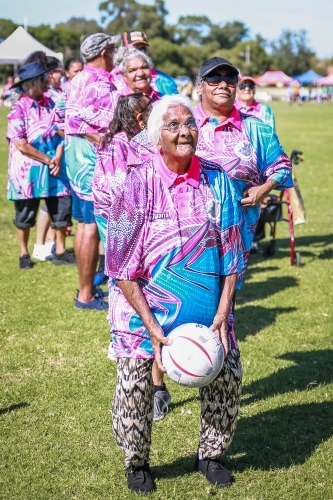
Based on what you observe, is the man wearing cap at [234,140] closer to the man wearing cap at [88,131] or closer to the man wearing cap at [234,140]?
the man wearing cap at [234,140]

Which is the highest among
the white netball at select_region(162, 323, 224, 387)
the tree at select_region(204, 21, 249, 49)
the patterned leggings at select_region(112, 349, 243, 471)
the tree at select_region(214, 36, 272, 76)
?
the tree at select_region(204, 21, 249, 49)

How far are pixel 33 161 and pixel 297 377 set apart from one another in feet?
16.0

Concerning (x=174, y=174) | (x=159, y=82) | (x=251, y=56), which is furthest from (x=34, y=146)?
(x=251, y=56)

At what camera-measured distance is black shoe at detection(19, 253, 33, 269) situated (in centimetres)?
988

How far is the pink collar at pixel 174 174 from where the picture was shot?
13.3 feet

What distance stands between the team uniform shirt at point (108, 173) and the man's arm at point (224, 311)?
1.61 m

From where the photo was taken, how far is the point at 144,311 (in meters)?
4.07

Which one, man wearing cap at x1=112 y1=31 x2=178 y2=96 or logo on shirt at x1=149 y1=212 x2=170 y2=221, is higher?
man wearing cap at x1=112 y1=31 x2=178 y2=96

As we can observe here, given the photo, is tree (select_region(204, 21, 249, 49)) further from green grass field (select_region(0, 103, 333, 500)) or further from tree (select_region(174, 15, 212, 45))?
green grass field (select_region(0, 103, 333, 500))

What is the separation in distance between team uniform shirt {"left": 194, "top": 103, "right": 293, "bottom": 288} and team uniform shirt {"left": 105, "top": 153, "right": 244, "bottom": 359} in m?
1.01

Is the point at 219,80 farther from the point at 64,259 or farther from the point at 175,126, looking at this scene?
the point at 64,259

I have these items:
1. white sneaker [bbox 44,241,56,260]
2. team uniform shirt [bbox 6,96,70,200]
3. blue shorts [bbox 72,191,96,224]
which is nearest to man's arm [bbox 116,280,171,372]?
blue shorts [bbox 72,191,96,224]

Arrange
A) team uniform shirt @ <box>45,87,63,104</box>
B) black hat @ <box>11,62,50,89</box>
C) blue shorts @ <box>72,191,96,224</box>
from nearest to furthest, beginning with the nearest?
blue shorts @ <box>72,191,96,224</box>, black hat @ <box>11,62,50,89</box>, team uniform shirt @ <box>45,87,63,104</box>

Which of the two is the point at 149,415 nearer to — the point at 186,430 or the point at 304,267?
the point at 186,430
